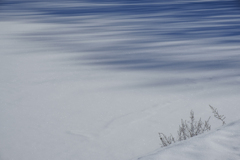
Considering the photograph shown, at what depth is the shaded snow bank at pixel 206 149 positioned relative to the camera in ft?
4.10

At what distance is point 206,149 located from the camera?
1.29m

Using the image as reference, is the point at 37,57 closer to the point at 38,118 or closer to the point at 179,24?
the point at 38,118

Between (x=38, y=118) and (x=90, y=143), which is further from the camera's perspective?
(x=38, y=118)

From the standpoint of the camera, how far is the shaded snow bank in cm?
125

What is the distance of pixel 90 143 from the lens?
1.78 meters

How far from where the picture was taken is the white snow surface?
5.53 feet

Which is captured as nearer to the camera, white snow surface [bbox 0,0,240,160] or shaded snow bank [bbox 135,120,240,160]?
shaded snow bank [bbox 135,120,240,160]

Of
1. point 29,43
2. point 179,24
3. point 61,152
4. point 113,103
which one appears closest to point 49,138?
point 61,152

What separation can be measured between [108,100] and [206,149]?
113cm

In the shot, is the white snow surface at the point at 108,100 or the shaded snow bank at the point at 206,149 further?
the white snow surface at the point at 108,100

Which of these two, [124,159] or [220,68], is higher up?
[220,68]

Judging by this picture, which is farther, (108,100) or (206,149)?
(108,100)

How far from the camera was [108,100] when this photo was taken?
235cm

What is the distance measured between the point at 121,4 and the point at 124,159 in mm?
6467
